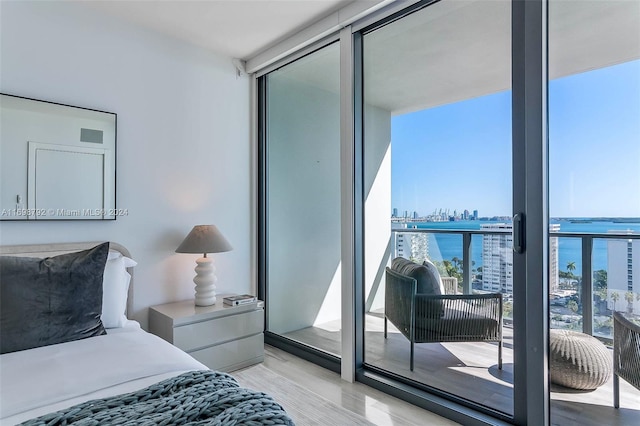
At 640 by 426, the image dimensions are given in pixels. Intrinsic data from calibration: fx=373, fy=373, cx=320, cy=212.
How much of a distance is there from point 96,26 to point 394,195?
239 cm

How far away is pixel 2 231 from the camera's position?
2246 millimetres

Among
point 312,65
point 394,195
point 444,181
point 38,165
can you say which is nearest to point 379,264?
point 394,195

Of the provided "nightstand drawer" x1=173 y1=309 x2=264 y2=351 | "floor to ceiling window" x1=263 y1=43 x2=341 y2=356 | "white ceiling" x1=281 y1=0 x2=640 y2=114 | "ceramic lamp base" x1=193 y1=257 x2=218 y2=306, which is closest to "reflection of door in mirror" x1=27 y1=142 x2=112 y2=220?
"ceramic lamp base" x1=193 y1=257 x2=218 y2=306

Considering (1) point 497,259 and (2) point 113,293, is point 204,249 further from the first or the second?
(1) point 497,259

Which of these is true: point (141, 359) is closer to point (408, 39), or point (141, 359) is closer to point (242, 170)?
point (242, 170)

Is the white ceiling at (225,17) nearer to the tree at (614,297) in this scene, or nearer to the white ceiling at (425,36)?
the white ceiling at (425,36)

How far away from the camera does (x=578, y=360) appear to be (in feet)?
5.69

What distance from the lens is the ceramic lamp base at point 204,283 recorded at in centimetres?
282

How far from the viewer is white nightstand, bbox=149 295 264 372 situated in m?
2.56

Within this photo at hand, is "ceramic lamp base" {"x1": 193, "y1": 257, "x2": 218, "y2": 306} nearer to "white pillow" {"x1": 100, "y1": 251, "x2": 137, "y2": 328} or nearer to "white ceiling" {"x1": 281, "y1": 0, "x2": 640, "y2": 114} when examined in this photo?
"white pillow" {"x1": 100, "y1": 251, "x2": 137, "y2": 328}

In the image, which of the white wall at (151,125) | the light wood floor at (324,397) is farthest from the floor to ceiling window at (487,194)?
the white wall at (151,125)

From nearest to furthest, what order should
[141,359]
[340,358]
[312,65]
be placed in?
[141,359] < [340,358] < [312,65]

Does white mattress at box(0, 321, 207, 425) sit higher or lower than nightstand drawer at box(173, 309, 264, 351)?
higher

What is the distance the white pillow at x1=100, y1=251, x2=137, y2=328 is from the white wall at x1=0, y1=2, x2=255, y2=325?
43cm
